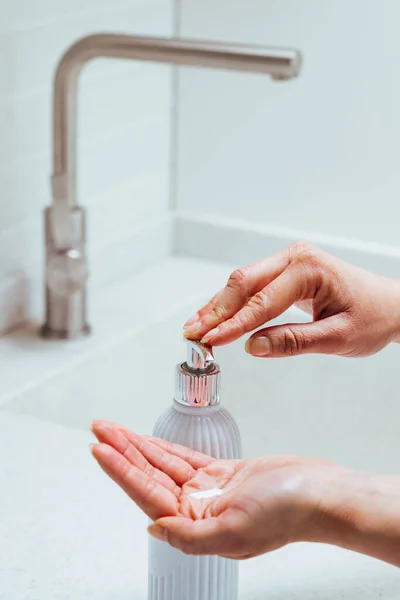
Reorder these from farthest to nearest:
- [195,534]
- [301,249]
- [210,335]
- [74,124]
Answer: [74,124], [301,249], [210,335], [195,534]

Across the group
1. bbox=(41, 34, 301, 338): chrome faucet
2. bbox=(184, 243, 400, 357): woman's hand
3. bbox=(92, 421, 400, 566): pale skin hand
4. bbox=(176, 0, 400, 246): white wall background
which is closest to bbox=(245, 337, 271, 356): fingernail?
bbox=(184, 243, 400, 357): woman's hand

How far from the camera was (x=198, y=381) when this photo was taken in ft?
2.19

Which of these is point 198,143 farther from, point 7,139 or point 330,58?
point 7,139

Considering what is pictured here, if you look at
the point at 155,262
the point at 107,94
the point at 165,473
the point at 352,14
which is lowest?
the point at 155,262

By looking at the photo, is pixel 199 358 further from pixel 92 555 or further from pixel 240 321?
pixel 92 555

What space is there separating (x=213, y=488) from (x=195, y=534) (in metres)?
0.07

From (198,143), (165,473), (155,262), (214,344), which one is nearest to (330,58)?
(198,143)

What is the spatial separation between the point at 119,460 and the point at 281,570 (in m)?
0.19

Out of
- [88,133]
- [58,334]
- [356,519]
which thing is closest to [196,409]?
[356,519]

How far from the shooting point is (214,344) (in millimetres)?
738

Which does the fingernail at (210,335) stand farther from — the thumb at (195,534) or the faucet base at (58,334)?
the faucet base at (58,334)

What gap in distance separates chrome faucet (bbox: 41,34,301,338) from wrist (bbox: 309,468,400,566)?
51cm

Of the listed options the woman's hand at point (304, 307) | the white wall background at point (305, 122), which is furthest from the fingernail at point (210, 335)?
the white wall background at point (305, 122)

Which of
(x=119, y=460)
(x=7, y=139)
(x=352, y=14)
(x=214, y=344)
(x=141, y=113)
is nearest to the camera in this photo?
(x=119, y=460)
